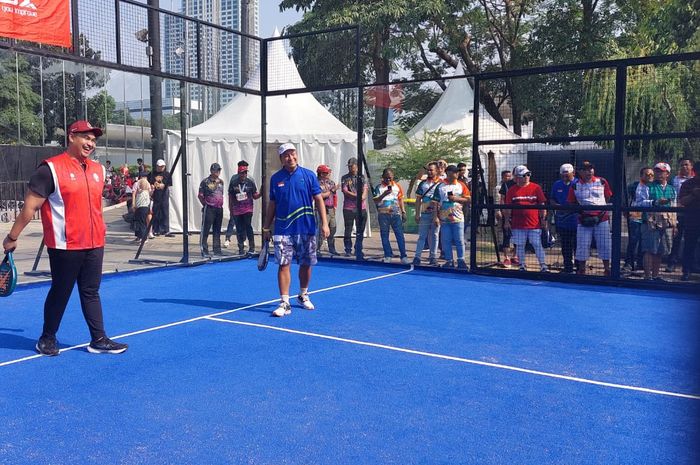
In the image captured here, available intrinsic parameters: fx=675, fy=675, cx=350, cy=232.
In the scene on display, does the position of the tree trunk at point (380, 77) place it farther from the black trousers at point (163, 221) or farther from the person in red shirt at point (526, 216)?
the person in red shirt at point (526, 216)

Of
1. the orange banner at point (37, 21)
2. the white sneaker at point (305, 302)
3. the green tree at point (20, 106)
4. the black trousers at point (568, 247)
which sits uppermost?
the green tree at point (20, 106)

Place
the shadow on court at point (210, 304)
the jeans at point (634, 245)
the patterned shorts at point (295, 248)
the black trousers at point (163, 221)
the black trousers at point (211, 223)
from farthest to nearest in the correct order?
the black trousers at point (163, 221) → the black trousers at point (211, 223) → the jeans at point (634, 245) → the shadow on court at point (210, 304) → the patterned shorts at point (295, 248)

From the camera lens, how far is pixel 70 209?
238 inches

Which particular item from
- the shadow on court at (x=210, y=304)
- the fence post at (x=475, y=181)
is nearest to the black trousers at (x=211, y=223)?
the shadow on court at (x=210, y=304)

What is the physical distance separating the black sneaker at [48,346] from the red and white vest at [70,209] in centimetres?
93

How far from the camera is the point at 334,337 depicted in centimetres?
704

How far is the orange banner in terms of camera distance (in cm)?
890

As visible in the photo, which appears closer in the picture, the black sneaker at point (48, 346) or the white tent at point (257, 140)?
the black sneaker at point (48, 346)

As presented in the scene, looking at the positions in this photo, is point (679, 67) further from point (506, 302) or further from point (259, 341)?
point (259, 341)

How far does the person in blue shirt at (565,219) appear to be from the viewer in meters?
11.0

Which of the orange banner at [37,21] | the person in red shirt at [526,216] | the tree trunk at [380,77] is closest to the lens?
the orange banner at [37,21]

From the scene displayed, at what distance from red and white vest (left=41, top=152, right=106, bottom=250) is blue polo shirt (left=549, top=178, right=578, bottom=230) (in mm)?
7332

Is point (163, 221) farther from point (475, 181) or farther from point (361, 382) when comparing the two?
point (361, 382)

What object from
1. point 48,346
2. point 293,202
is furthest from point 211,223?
point 48,346
